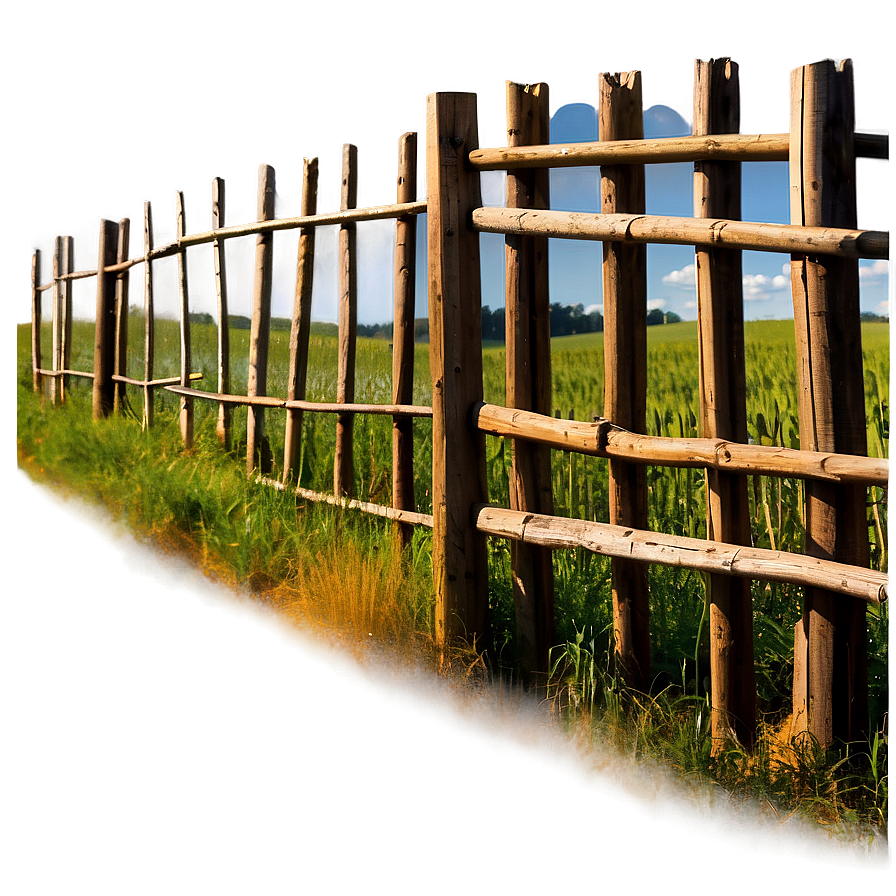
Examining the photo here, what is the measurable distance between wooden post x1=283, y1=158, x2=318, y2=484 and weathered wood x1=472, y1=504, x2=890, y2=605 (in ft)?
6.08

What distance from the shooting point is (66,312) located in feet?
29.3

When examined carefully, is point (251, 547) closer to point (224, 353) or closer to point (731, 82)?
point (224, 353)

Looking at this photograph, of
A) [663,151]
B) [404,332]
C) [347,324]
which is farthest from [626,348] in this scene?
[347,324]

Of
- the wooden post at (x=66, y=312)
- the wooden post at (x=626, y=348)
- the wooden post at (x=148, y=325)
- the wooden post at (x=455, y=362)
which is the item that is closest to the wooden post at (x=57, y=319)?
the wooden post at (x=66, y=312)

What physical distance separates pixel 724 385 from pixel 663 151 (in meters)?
0.75

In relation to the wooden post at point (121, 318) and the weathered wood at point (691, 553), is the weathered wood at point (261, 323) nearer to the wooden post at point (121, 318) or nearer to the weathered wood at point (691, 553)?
the weathered wood at point (691, 553)

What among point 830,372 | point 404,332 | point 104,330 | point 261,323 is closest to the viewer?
point 830,372

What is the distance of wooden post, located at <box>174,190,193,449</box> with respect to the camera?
5848 millimetres

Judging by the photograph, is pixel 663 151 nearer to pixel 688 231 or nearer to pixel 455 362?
pixel 688 231

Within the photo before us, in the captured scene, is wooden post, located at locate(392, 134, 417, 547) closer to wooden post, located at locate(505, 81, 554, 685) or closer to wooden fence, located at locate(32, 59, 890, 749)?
wooden fence, located at locate(32, 59, 890, 749)

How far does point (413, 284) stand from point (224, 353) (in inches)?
86.1

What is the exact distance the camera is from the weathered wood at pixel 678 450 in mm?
2258

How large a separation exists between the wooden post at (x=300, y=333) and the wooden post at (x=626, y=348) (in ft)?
7.20

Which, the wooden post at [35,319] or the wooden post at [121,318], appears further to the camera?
the wooden post at [35,319]
